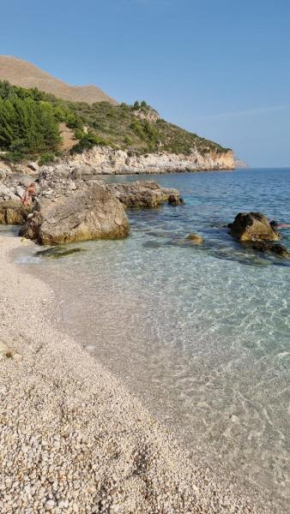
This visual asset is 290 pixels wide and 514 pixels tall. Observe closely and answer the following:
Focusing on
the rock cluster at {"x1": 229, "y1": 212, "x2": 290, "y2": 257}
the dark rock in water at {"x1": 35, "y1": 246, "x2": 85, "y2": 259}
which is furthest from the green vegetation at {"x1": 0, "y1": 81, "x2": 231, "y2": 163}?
the rock cluster at {"x1": 229, "y1": 212, "x2": 290, "y2": 257}

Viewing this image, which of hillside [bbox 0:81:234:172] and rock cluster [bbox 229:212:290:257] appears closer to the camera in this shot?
rock cluster [bbox 229:212:290:257]

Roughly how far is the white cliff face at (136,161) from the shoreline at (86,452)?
76.0 meters

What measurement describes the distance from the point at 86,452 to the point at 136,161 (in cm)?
9508

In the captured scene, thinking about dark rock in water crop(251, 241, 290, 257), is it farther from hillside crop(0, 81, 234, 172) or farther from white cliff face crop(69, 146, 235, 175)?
white cliff face crop(69, 146, 235, 175)

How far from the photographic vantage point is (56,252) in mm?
13719

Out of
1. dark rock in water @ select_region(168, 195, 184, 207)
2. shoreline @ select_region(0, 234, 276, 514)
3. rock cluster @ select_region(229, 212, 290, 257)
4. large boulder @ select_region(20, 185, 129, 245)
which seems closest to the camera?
shoreline @ select_region(0, 234, 276, 514)

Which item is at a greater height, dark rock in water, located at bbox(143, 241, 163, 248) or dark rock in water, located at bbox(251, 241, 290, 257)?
dark rock in water, located at bbox(251, 241, 290, 257)

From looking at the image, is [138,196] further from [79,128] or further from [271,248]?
[79,128]

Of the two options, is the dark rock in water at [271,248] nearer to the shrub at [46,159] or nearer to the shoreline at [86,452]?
the shoreline at [86,452]

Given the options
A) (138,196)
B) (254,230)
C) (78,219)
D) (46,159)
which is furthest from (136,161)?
(254,230)

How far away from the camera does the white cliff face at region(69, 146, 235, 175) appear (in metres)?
82.4

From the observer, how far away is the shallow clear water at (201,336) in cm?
453

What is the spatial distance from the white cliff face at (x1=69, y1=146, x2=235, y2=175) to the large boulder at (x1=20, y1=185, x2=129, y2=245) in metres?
63.6

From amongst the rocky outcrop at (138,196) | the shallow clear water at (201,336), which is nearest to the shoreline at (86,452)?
the shallow clear water at (201,336)
